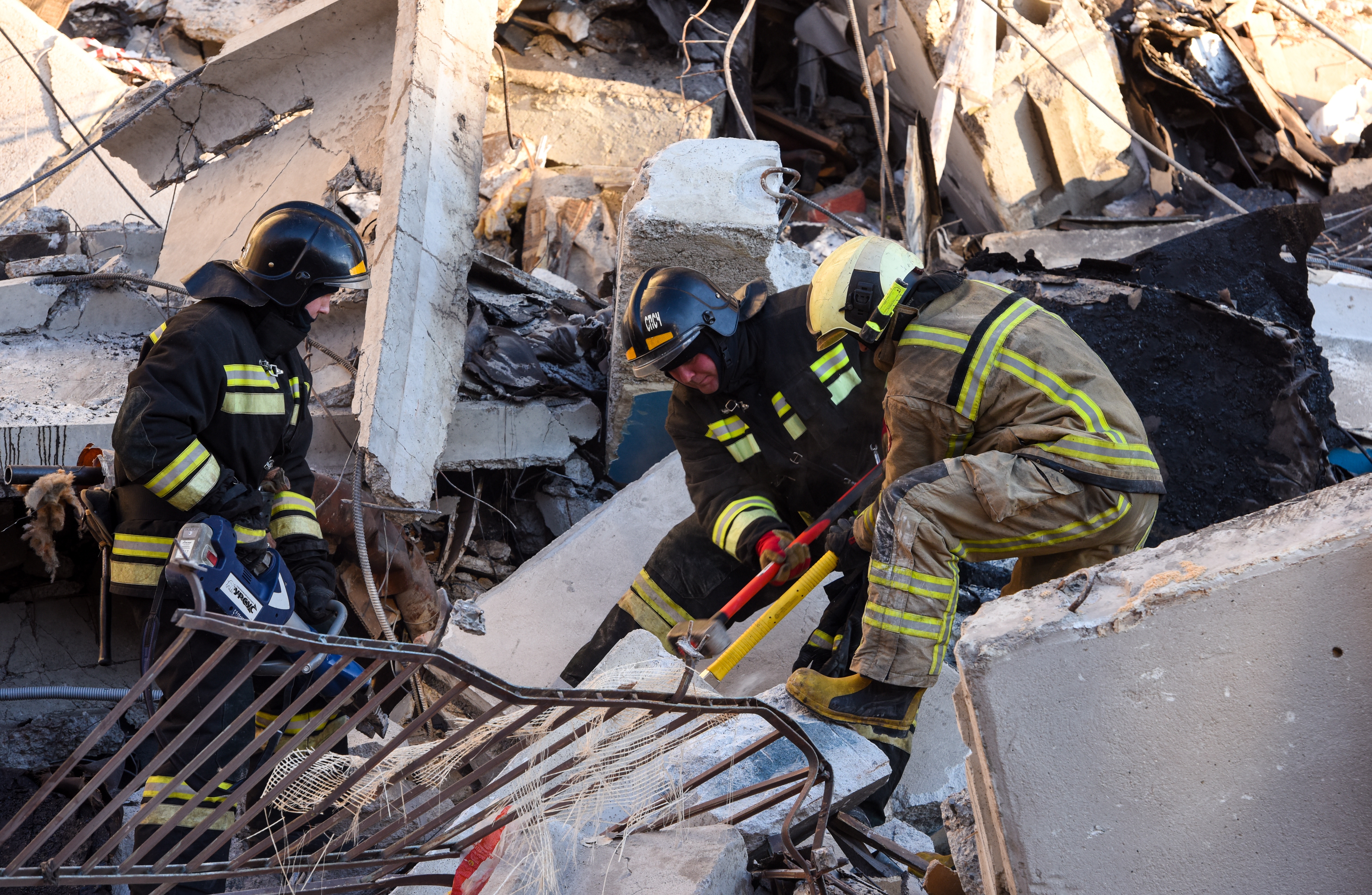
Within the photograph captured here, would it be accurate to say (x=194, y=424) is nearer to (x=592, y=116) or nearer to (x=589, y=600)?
(x=589, y=600)

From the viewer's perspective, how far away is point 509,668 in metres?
Result: 3.86

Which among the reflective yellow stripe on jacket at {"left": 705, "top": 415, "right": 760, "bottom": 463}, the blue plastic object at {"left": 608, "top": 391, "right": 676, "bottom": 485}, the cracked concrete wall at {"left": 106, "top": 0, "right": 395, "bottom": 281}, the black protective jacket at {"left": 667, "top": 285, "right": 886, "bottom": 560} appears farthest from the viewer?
the cracked concrete wall at {"left": 106, "top": 0, "right": 395, "bottom": 281}

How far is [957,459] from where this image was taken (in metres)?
2.86

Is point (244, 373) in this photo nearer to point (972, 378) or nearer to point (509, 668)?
point (509, 668)

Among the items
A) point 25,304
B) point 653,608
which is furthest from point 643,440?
point 25,304

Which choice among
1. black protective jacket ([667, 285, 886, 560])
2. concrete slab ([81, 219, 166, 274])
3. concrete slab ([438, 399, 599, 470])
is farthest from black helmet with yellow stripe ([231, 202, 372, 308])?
concrete slab ([81, 219, 166, 274])

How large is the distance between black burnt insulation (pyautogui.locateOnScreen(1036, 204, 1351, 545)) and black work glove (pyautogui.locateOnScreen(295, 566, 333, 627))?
3.35 meters

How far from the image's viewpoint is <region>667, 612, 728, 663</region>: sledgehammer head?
335cm

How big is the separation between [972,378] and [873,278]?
1.38 feet

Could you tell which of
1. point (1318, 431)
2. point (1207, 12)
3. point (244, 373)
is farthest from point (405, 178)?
point (1207, 12)

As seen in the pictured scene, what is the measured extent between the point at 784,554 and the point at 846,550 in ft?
0.86

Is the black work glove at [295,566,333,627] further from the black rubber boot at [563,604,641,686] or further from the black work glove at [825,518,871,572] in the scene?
the black work glove at [825,518,871,572]

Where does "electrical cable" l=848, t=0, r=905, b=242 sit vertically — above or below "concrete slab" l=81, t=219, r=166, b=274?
below

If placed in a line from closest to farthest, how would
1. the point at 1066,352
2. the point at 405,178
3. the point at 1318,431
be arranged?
the point at 1066,352
the point at 1318,431
the point at 405,178
